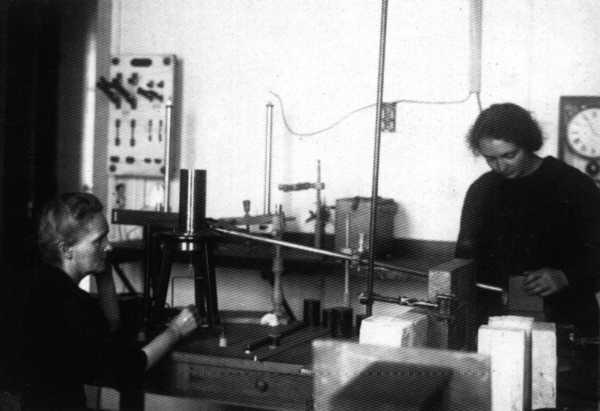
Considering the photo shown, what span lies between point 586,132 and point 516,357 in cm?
250

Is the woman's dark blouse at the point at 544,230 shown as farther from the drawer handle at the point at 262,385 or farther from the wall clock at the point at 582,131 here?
the drawer handle at the point at 262,385

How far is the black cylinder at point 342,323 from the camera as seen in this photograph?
73.4 inches

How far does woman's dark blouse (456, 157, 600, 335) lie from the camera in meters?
2.51

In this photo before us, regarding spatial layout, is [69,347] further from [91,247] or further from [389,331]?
[389,331]

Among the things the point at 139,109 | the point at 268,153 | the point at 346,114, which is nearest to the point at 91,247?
the point at 268,153

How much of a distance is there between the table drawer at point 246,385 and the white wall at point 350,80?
212cm

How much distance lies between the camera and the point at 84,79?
4.16 metres

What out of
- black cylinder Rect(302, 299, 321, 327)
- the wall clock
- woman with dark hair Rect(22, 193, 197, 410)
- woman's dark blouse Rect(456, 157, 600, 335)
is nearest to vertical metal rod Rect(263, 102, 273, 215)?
woman's dark blouse Rect(456, 157, 600, 335)

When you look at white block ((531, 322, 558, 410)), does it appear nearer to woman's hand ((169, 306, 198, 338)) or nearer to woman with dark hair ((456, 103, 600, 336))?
woman's hand ((169, 306, 198, 338))

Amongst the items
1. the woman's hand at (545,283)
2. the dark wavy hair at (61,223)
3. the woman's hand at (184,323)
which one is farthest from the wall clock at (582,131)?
the dark wavy hair at (61,223)

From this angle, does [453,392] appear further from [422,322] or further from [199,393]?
[199,393]

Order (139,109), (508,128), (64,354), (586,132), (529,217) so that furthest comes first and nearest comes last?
(139,109)
(586,132)
(529,217)
(508,128)
(64,354)

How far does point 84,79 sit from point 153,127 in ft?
1.79

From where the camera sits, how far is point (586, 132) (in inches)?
131
